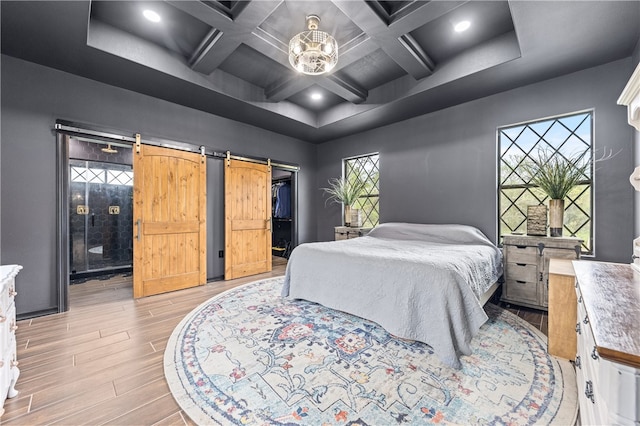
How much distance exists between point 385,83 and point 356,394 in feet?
11.9

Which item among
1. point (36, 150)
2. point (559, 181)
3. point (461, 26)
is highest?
point (461, 26)

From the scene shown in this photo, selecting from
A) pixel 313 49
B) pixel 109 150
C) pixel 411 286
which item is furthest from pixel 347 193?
pixel 109 150

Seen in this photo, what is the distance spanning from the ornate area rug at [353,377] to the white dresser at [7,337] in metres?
0.76

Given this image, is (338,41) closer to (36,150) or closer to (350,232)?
(350,232)

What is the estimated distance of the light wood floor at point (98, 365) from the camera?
1.38 m

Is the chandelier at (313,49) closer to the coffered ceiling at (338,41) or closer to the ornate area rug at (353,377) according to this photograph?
the coffered ceiling at (338,41)

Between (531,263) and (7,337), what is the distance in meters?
4.22

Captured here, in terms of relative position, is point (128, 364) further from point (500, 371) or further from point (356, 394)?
point (500, 371)

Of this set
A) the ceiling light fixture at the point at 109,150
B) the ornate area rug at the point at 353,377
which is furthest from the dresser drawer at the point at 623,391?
the ceiling light fixture at the point at 109,150

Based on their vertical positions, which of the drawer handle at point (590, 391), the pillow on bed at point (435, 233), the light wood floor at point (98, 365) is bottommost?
the light wood floor at point (98, 365)

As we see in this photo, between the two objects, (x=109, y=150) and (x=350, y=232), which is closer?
(x=350, y=232)

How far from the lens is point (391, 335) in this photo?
2188 millimetres

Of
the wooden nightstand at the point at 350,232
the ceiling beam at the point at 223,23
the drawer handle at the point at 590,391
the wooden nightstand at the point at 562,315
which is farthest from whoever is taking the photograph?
the wooden nightstand at the point at 350,232

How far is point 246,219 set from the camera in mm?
4426
